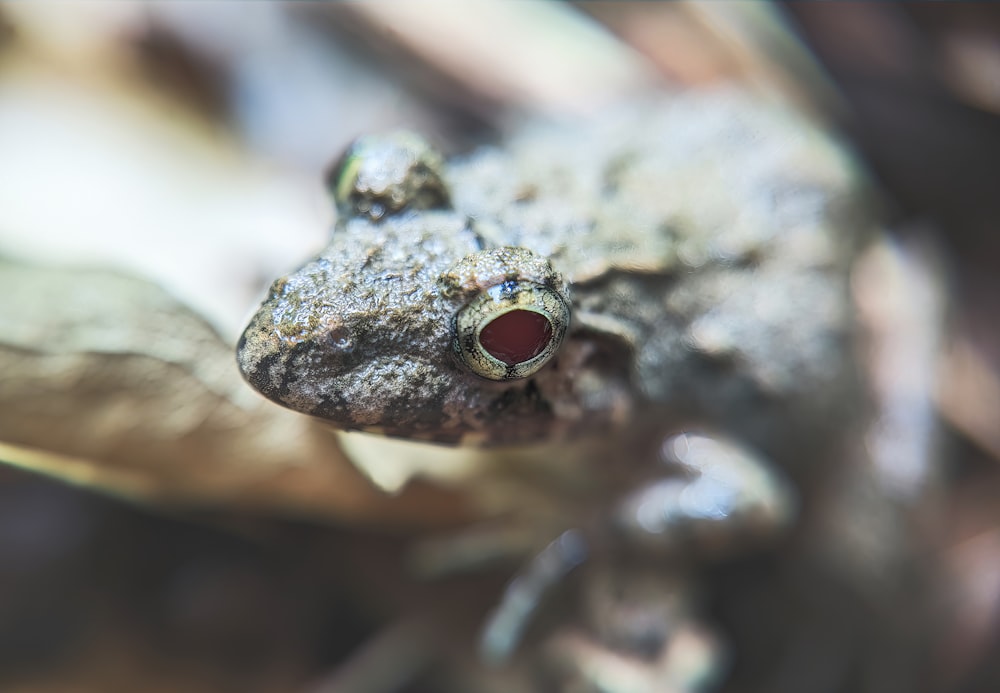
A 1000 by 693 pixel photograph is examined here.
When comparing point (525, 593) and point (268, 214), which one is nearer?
point (525, 593)

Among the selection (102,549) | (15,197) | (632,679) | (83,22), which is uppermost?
(83,22)

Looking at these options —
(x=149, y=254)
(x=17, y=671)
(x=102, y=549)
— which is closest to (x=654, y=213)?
(x=149, y=254)

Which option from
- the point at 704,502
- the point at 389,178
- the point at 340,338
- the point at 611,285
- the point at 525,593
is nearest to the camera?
the point at 340,338

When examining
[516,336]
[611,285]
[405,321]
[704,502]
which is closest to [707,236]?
[611,285]

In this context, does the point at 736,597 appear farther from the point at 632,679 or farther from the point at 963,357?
the point at 963,357

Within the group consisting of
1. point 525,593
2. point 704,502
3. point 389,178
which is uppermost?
point 389,178

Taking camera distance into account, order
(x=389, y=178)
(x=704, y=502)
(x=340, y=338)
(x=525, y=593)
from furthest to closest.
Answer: (x=704, y=502) < (x=525, y=593) < (x=389, y=178) < (x=340, y=338)

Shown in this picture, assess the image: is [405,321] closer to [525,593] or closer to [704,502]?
[525,593]
